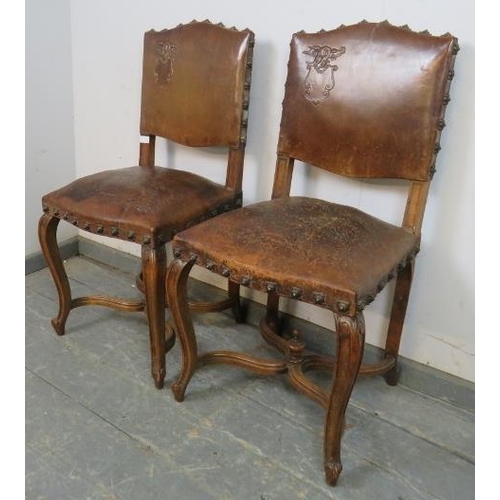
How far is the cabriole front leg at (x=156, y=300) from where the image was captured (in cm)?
139

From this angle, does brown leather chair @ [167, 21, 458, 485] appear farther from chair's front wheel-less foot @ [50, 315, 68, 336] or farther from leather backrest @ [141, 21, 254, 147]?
chair's front wheel-less foot @ [50, 315, 68, 336]

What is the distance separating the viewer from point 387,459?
4.39 feet

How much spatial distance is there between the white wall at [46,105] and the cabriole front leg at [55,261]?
1.94 feet

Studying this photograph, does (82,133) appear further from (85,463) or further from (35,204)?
(85,463)

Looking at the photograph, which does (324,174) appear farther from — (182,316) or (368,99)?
(182,316)

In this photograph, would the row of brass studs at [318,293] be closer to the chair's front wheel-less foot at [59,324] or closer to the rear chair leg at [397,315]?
the rear chair leg at [397,315]

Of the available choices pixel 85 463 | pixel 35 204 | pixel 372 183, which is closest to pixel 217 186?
pixel 372 183

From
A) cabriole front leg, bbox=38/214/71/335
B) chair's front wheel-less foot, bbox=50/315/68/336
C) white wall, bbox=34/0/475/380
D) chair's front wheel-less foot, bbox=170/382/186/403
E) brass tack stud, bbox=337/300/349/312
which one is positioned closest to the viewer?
brass tack stud, bbox=337/300/349/312

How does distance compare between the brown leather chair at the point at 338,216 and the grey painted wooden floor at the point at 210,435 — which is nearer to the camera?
the brown leather chair at the point at 338,216

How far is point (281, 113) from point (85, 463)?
43.7 inches

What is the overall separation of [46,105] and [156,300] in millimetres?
1145

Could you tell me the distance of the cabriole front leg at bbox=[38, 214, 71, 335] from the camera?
159 cm

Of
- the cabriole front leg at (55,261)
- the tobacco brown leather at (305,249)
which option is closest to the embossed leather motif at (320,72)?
the tobacco brown leather at (305,249)

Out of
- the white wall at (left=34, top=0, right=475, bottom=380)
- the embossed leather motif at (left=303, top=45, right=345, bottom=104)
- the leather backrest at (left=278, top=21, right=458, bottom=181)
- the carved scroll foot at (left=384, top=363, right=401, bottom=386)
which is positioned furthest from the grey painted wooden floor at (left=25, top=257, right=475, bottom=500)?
the embossed leather motif at (left=303, top=45, right=345, bottom=104)
